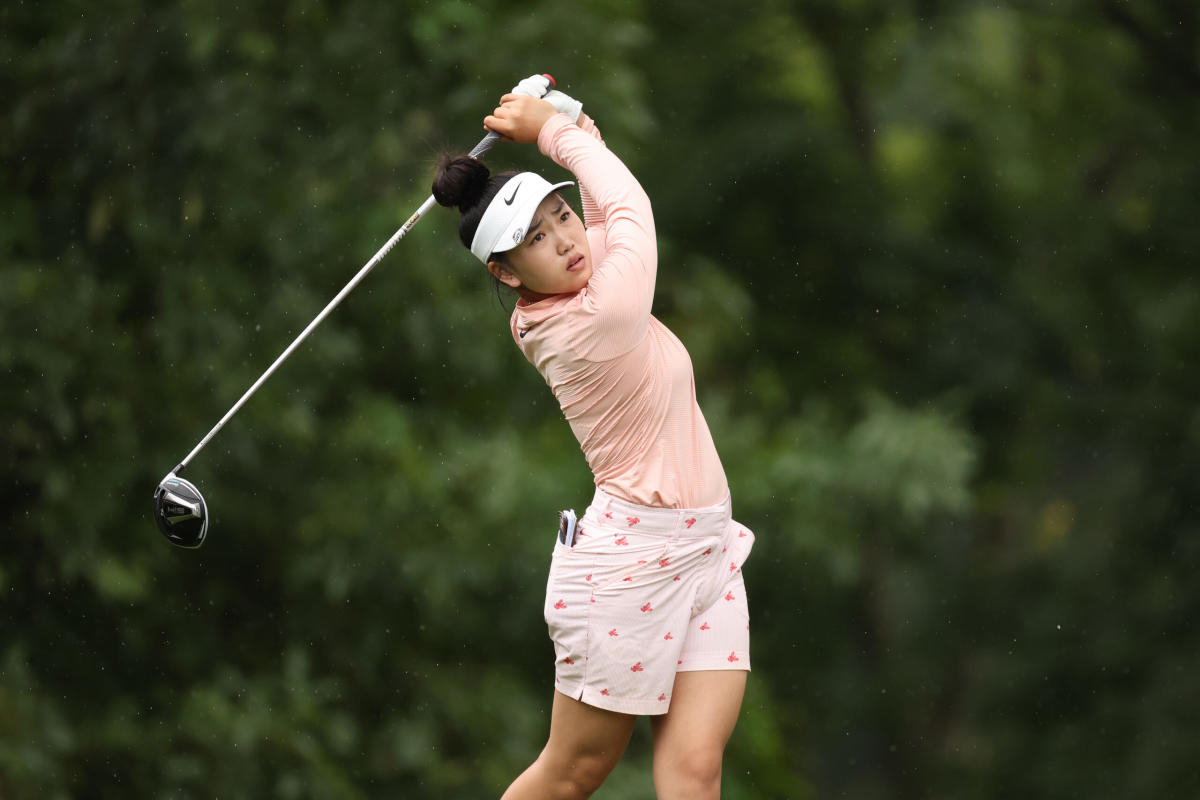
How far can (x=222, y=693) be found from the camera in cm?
664

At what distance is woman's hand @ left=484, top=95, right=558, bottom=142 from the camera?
2725 mm

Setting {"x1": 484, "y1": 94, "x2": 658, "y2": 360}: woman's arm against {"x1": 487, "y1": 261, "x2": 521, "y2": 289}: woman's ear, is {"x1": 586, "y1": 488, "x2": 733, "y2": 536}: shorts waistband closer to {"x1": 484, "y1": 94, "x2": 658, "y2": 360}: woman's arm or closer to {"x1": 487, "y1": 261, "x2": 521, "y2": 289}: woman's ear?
{"x1": 484, "y1": 94, "x2": 658, "y2": 360}: woman's arm

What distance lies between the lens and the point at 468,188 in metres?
2.72

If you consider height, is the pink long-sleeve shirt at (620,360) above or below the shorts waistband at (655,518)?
above

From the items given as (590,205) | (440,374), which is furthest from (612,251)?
(440,374)

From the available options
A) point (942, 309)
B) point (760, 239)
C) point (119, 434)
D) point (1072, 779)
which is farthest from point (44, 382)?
point (1072, 779)

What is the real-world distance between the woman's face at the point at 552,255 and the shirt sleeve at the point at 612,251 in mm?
38

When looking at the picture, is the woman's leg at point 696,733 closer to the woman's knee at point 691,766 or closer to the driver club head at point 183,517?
the woman's knee at point 691,766

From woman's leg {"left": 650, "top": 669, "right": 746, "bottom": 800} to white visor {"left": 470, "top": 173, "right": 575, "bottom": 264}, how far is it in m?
0.77

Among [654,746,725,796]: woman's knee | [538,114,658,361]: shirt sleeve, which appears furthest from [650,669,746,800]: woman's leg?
[538,114,658,361]: shirt sleeve

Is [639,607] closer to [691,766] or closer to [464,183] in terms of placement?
[691,766]

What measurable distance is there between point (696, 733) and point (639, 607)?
0.74 ft

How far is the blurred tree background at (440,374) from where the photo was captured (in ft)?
21.5

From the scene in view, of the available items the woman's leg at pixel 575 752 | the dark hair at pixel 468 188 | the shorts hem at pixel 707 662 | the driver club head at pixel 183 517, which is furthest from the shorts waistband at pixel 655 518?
the driver club head at pixel 183 517
